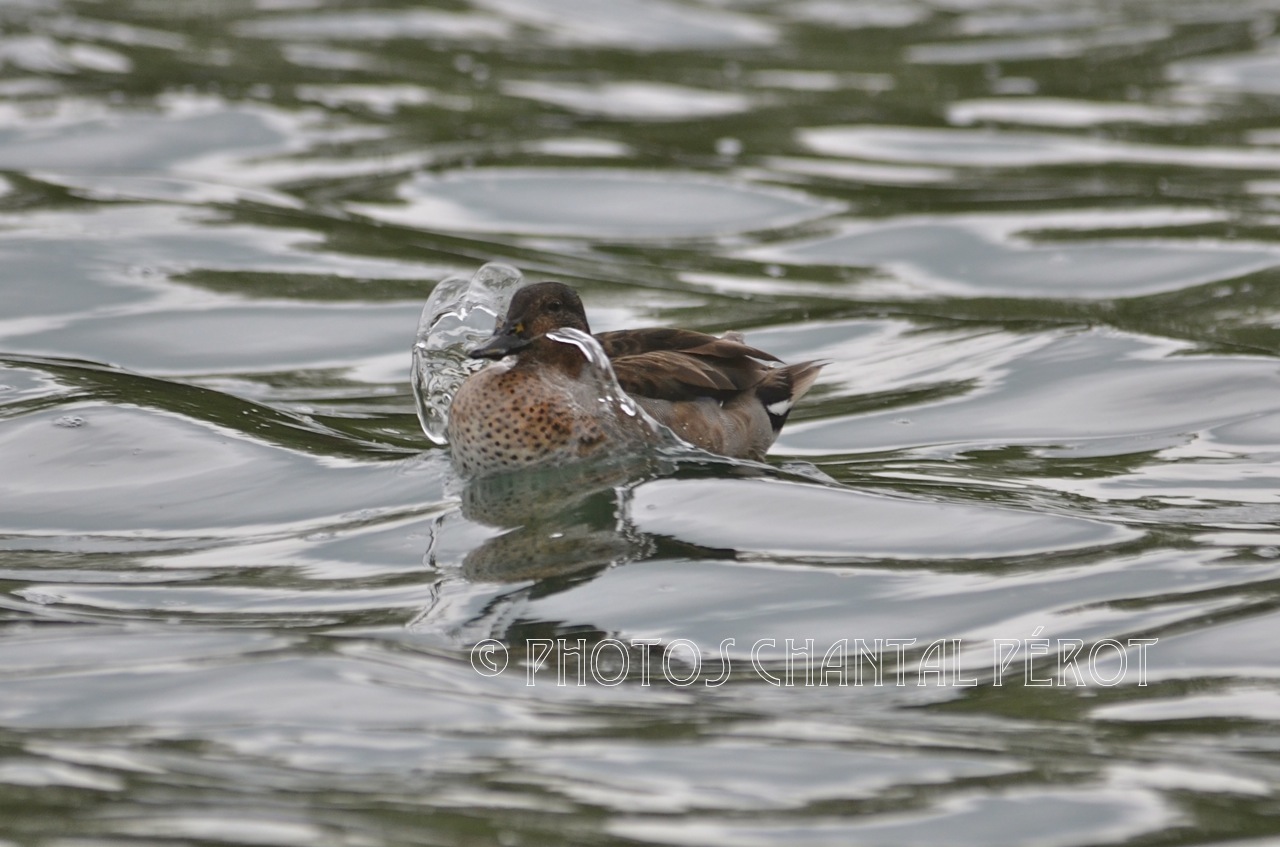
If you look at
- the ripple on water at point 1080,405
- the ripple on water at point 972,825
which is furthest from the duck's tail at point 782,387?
the ripple on water at point 972,825

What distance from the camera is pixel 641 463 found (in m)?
7.06

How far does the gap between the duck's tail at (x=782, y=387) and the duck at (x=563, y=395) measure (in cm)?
23

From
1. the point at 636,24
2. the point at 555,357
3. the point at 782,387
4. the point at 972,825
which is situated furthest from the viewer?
the point at 636,24

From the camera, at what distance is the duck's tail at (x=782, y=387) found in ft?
24.7

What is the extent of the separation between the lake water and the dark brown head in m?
0.59

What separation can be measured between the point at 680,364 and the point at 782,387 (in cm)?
65

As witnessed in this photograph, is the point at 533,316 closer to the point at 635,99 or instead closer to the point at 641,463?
the point at 641,463

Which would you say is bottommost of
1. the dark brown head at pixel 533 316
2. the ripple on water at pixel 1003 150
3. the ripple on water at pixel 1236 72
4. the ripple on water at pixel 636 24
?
the dark brown head at pixel 533 316

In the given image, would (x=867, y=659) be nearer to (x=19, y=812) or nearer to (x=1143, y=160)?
(x=19, y=812)

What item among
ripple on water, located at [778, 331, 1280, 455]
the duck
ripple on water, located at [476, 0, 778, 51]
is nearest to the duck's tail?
the duck

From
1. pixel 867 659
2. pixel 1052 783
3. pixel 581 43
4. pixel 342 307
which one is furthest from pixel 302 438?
pixel 581 43

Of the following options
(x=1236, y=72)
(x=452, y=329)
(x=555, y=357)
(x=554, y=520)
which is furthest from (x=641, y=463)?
(x=1236, y=72)

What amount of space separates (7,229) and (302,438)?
3577mm

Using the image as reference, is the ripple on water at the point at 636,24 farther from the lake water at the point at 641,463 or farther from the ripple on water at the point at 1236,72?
the ripple on water at the point at 1236,72
